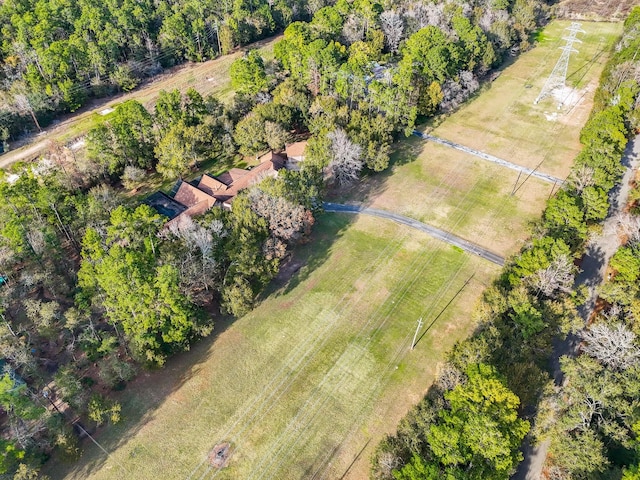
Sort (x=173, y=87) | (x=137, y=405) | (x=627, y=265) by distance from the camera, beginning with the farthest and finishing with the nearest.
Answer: (x=173, y=87) < (x=627, y=265) < (x=137, y=405)

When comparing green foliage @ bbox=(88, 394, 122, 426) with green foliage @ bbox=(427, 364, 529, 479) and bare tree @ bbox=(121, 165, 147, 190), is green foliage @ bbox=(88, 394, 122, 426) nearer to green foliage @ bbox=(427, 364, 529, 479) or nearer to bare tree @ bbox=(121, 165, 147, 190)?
green foliage @ bbox=(427, 364, 529, 479)

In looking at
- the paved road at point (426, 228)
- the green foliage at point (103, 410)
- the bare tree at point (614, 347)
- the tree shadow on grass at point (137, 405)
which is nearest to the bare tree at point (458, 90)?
the paved road at point (426, 228)

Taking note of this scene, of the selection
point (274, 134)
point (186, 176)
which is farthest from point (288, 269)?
point (186, 176)

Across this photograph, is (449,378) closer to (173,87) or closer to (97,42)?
(173,87)

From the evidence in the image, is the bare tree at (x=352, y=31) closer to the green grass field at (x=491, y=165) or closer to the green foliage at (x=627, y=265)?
the green grass field at (x=491, y=165)

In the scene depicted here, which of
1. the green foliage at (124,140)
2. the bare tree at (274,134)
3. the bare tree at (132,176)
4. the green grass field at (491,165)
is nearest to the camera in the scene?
the green grass field at (491,165)

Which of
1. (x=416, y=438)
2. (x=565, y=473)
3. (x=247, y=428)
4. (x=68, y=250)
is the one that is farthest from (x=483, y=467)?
(x=68, y=250)
